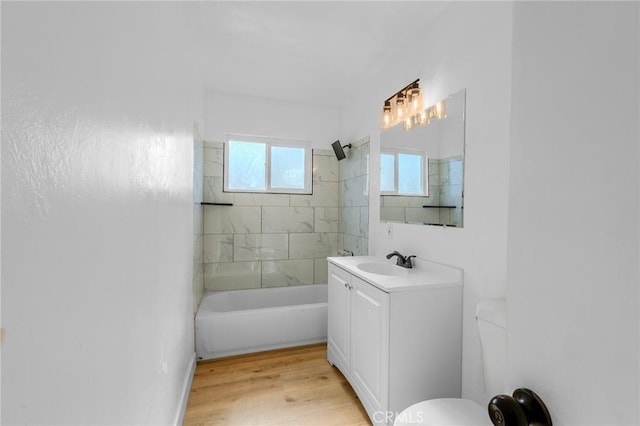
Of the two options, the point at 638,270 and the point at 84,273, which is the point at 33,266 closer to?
the point at 84,273

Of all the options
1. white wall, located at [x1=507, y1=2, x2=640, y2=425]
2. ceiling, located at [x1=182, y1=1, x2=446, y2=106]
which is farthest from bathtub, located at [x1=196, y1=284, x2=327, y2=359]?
white wall, located at [x1=507, y1=2, x2=640, y2=425]

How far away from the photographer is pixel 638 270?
0.28m

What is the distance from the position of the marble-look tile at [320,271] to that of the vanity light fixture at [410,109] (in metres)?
1.79

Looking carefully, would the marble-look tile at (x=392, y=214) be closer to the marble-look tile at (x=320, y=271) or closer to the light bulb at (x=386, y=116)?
the light bulb at (x=386, y=116)

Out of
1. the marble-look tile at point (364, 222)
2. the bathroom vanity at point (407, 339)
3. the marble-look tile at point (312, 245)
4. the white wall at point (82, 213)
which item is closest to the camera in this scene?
the white wall at point (82, 213)

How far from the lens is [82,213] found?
0.61 metres

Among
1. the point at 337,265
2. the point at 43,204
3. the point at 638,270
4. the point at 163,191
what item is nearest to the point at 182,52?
the point at 163,191

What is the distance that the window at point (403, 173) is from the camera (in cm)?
200

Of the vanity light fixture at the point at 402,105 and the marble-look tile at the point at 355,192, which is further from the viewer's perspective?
the marble-look tile at the point at 355,192

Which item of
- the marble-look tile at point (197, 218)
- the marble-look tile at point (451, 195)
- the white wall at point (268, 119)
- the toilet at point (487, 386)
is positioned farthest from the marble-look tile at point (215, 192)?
the toilet at point (487, 386)

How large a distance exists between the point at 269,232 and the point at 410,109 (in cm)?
202

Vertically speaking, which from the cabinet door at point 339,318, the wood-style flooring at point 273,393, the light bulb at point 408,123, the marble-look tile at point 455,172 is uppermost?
the light bulb at point 408,123

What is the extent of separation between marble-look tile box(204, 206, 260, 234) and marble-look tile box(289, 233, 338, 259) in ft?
1.56

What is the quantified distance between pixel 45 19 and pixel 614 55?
Answer: 867 millimetres
